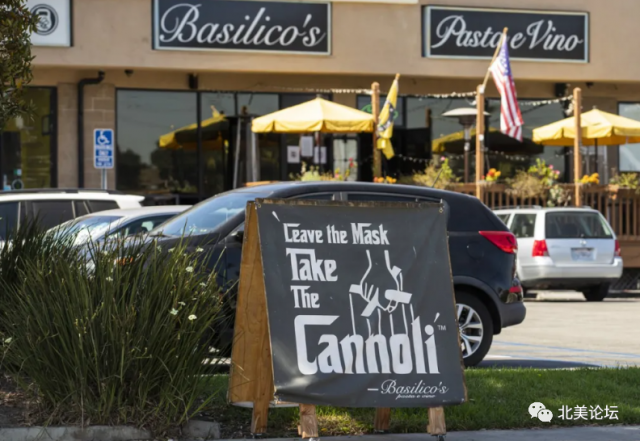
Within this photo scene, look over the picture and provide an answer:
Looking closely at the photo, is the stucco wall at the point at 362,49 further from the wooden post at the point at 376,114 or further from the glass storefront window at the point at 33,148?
the wooden post at the point at 376,114

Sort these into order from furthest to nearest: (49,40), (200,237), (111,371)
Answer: (49,40) → (200,237) → (111,371)

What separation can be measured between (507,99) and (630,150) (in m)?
6.66

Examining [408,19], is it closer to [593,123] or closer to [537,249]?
[593,123]

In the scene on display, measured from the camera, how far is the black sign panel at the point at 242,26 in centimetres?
2280

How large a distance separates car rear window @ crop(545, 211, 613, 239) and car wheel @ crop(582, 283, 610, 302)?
98 centimetres

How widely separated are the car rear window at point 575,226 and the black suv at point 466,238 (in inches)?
380

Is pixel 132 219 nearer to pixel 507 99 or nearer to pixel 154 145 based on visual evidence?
pixel 507 99

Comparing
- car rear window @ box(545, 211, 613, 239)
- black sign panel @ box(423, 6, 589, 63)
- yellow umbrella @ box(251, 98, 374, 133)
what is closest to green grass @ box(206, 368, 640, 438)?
car rear window @ box(545, 211, 613, 239)

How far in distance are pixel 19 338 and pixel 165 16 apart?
665 inches

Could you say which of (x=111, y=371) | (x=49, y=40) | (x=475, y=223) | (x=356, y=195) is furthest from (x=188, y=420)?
(x=49, y=40)

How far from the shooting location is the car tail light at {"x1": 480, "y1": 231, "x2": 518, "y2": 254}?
10.4 metres

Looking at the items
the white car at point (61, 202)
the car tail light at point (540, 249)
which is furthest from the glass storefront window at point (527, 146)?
the white car at point (61, 202)

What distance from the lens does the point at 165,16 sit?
74.5 ft

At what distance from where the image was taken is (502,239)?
34.4 ft
